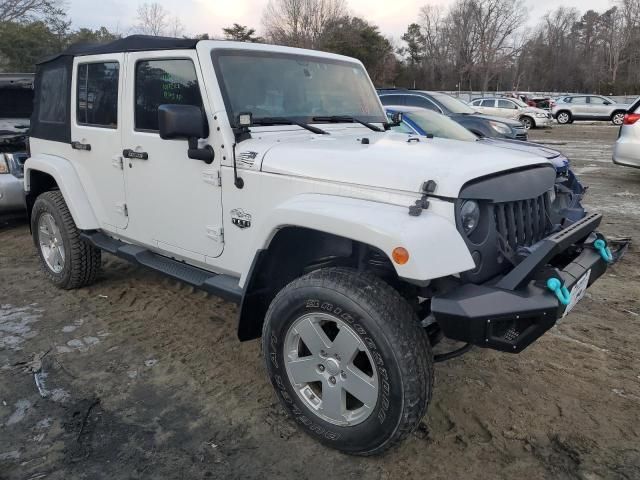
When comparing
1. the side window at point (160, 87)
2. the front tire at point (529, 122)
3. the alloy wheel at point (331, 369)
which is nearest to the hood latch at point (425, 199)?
the alloy wheel at point (331, 369)

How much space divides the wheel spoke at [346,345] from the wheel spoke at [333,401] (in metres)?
0.18

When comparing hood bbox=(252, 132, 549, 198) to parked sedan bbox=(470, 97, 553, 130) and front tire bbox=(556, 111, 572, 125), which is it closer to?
parked sedan bbox=(470, 97, 553, 130)

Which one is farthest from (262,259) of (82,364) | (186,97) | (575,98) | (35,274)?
(575,98)

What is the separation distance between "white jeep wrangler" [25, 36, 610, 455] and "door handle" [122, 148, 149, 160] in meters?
0.01

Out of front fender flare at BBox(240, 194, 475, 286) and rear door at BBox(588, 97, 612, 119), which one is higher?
rear door at BBox(588, 97, 612, 119)

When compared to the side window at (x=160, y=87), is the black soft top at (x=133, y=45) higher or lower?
higher

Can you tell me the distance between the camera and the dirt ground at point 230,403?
252 cm

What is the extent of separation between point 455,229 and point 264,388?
1.62 meters

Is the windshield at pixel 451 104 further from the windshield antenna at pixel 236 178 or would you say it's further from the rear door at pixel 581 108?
the rear door at pixel 581 108

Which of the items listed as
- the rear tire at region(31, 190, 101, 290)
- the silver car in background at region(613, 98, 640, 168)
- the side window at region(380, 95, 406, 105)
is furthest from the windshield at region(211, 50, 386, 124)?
the side window at region(380, 95, 406, 105)

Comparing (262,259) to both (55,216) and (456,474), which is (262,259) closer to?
(456,474)

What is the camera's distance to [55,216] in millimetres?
4504

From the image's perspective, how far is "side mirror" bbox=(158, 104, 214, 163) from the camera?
9.22 ft

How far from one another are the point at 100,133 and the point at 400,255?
112 inches
